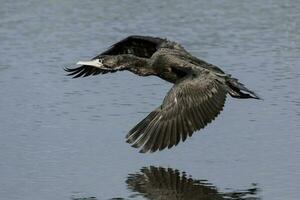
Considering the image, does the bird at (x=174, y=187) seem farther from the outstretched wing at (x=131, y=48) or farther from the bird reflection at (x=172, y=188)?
the outstretched wing at (x=131, y=48)

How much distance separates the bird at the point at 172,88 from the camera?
1034cm

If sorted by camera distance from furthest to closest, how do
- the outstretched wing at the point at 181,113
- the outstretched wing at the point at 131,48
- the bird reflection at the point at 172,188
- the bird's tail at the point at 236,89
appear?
the outstretched wing at the point at 131,48 → the bird's tail at the point at 236,89 → the outstretched wing at the point at 181,113 → the bird reflection at the point at 172,188

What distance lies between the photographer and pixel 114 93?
1441 centimetres

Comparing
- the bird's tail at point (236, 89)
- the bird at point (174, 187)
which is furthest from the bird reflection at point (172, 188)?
the bird's tail at point (236, 89)

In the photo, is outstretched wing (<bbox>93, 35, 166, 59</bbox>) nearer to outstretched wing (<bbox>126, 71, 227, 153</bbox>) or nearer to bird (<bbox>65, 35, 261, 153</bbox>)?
bird (<bbox>65, 35, 261, 153</bbox>)

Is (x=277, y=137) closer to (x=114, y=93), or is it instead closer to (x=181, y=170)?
(x=181, y=170)

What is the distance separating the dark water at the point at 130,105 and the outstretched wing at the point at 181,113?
1.44 ft

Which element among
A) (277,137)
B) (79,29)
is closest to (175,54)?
(277,137)

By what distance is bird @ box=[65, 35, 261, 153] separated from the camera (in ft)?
33.9

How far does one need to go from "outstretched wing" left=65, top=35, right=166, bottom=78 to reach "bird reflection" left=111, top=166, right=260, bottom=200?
9.29ft

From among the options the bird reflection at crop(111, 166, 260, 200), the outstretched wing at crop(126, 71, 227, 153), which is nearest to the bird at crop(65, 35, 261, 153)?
the outstretched wing at crop(126, 71, 227, 153)

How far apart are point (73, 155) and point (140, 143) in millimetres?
1333

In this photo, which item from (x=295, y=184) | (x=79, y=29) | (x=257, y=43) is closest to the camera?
(x=295, y=184)

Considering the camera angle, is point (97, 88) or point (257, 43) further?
point (257, 43)
